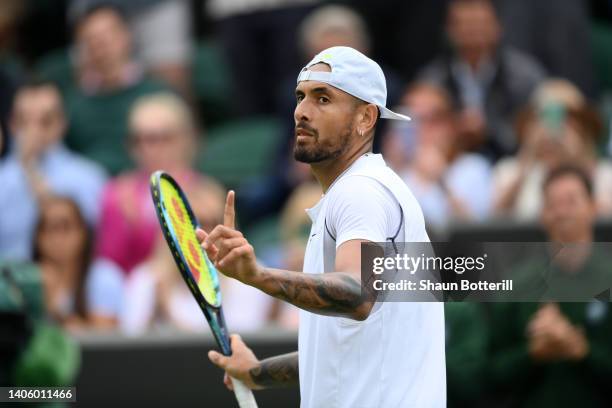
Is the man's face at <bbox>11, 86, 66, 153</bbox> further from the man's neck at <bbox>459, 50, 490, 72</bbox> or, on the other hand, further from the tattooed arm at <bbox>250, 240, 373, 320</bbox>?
the tattooed arm at <bbox>250, 240, 373, 320</bbox>

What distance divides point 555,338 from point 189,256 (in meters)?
3.17

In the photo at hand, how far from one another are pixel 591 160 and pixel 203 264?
4.72m

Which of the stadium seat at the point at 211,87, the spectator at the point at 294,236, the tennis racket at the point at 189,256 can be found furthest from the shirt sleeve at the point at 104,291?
the tennis racket at the point at 189,256

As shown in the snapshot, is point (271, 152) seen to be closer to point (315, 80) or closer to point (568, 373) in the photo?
point (568, 373)

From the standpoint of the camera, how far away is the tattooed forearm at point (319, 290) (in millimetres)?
4469

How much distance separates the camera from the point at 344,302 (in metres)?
4.48

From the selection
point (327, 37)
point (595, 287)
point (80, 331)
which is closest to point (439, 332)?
→ point (595, 287)

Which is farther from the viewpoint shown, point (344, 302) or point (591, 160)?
point (591, 160)

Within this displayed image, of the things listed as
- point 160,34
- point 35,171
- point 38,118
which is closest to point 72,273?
point 35,171

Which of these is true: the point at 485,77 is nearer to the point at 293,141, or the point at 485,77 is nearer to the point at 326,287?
the point at 293,141

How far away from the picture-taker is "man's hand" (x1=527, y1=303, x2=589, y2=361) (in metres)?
7.72

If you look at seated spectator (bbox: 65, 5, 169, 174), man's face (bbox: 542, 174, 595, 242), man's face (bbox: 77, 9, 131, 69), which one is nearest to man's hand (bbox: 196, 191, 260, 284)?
man's face (bbox: 542, 174, 595, 242)

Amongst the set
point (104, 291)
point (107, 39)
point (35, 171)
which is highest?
point (107, 39)

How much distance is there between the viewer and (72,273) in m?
9.35
